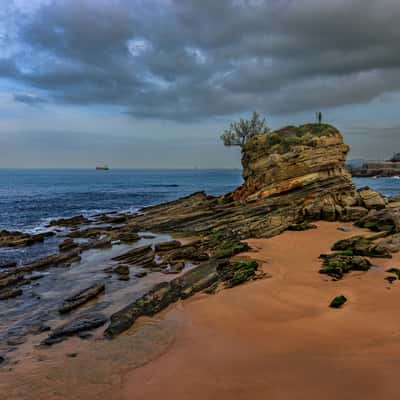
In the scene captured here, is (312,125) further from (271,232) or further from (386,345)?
(386,345)

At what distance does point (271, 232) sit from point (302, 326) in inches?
559

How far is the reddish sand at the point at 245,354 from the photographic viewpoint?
6.77m

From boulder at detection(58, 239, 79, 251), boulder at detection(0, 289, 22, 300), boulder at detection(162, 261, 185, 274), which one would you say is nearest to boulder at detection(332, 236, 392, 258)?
boulder at detection(162, 261, 185, 274)

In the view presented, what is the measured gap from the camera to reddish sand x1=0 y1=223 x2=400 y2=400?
22.2 feet

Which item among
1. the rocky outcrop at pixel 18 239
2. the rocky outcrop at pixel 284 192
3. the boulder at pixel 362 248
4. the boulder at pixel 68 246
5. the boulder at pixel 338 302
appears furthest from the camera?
the rocky outcrop at pixel 284 192

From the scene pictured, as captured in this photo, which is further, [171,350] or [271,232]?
[271,232]

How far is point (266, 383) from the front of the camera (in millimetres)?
6828

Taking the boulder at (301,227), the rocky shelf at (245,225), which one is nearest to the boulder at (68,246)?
the rocky shelf at (245,225)

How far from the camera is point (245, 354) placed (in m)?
8.13

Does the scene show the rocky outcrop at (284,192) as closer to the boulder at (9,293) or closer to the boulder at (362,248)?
the boulder at (362,248)

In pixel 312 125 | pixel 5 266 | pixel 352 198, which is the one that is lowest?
pixel 5 266

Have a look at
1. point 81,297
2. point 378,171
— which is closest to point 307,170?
point 81,297

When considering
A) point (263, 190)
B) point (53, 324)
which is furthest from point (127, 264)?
point (263, 190)

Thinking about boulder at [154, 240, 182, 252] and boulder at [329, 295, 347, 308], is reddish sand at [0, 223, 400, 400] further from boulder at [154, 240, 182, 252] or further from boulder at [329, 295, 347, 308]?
boulder at [154, 240, 182, 252]
